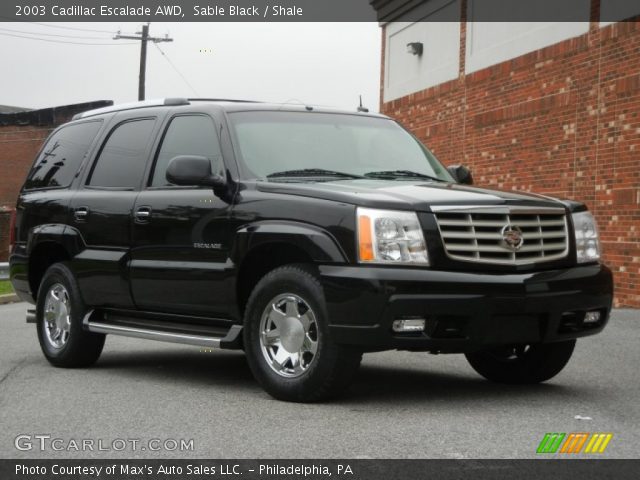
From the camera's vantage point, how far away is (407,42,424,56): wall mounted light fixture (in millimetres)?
22859

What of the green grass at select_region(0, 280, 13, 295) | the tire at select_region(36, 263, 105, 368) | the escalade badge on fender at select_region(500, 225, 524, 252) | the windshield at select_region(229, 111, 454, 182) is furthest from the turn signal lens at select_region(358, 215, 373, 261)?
the green grass at select_region(0, 280, 13, 295)

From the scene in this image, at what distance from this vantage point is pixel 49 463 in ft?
17.2

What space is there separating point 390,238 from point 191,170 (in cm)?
157

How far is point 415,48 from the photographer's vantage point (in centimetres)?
2297

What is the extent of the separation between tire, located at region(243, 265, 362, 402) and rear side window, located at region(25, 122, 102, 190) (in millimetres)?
3061

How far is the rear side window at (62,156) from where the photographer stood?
9477mm

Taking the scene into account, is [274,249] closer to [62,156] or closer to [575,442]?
[575,442]

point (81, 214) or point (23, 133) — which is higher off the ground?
point (23, 133)

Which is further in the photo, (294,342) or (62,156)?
(62,156)

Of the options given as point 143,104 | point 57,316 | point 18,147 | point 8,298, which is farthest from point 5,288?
point 18,147

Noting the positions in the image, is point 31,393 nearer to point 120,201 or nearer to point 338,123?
point 120,201

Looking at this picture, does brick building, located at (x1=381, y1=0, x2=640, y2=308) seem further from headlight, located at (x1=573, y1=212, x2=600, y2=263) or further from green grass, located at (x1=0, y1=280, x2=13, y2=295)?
green grass, located at (x1=0, y1=280, x2=13, y2=295)

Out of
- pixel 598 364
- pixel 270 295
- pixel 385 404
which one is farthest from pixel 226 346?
pixel 598 364

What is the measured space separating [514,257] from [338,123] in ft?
Answer: 6.86
